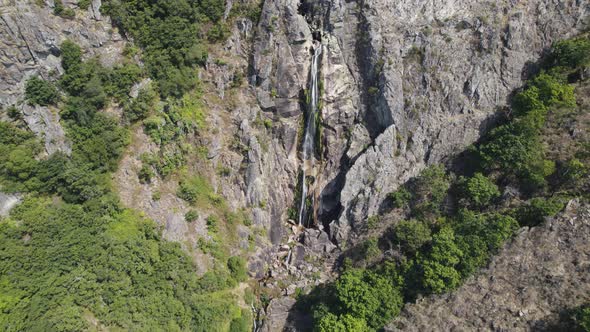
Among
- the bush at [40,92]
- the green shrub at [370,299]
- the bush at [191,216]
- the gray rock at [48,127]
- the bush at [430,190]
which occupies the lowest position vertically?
the green shrub at [370,299]

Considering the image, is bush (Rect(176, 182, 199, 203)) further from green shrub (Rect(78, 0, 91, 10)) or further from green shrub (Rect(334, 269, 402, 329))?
green shrub (Rect(78, 0, 91, 10))

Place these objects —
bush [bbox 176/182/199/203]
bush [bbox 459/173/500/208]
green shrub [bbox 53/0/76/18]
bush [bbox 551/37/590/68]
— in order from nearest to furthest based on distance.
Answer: bush [bbox 459/173/500/208]
green shrub [bbox 53/0/76/18]
bush [bbox 551/37/590/68]
bush [bbox 176/182/199/203]

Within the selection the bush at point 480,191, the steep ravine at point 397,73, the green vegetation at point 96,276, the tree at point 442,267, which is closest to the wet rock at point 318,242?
the steep ravine at point 397,73

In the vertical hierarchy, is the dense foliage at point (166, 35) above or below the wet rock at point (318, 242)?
above

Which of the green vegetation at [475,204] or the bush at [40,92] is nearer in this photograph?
the green vegetation at [475,204]

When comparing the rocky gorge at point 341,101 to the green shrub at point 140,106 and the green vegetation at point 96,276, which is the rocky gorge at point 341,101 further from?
the green shrub at point 140,106

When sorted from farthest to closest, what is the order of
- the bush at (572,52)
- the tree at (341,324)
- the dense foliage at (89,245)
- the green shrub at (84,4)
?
the bush at (572,52)
the green shrub at (84,4)
the tree at (341,324)
the dense foliage at (89,245)

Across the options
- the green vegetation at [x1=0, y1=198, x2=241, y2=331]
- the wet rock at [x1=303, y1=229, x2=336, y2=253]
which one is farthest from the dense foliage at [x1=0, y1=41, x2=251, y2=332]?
the wet rock at [x1=303, y1=229, x2=336, y2=253]
